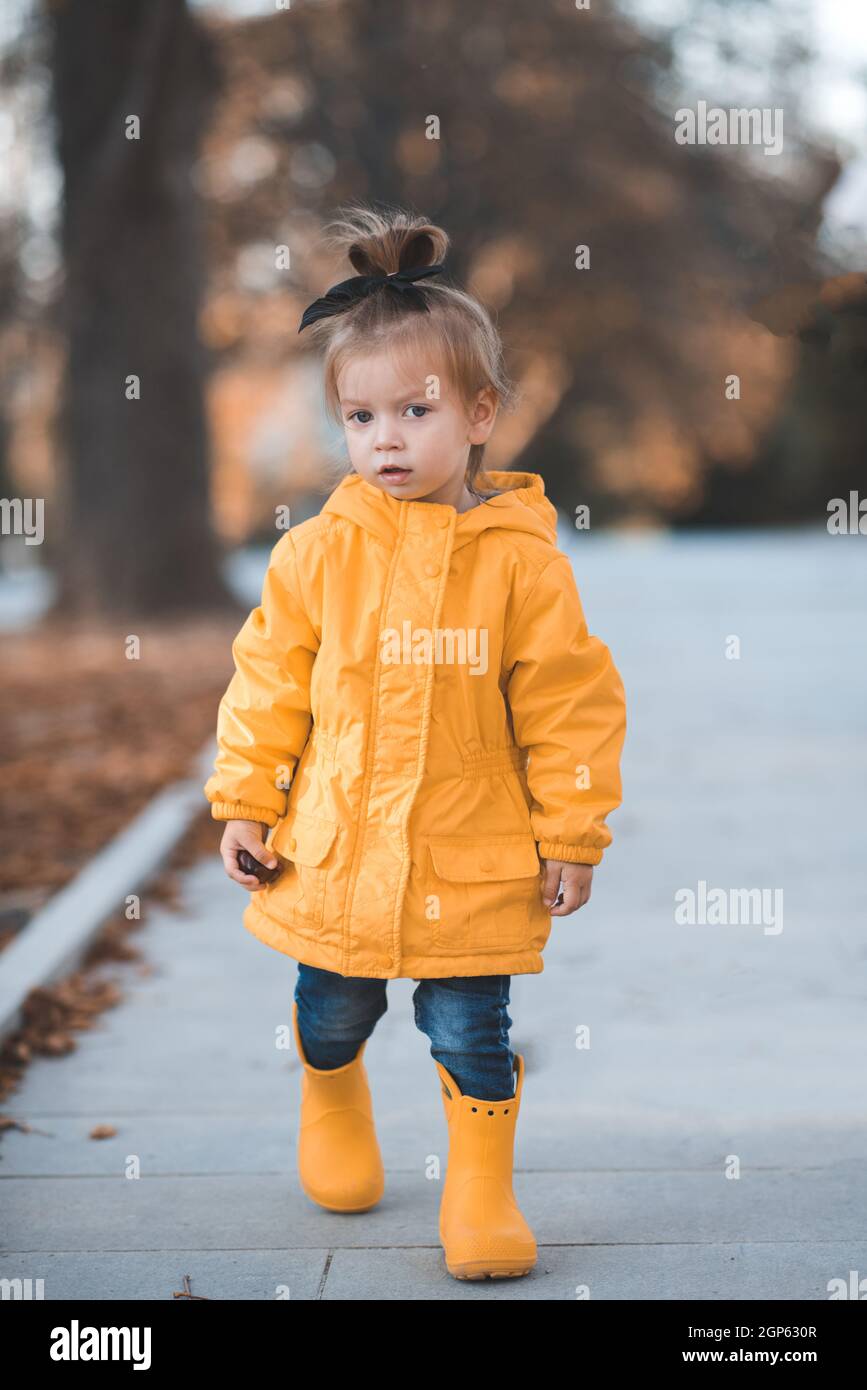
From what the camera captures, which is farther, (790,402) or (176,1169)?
(790,402)

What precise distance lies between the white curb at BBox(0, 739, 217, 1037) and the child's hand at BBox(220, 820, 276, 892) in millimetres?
1268

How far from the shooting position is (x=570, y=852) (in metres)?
2.59

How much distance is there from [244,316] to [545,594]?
2390 cm

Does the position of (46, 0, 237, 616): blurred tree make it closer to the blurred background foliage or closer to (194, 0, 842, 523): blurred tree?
the blurred background foliage

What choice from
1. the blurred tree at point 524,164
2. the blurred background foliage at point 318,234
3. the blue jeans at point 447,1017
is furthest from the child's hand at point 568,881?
the blurred tree at point 524,164

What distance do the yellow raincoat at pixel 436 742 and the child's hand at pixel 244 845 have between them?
0.9 inches

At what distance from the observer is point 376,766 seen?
264 cm

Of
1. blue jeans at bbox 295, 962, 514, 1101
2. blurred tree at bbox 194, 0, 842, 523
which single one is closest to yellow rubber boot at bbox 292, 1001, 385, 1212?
blue jeans at bbox 295, 962, 514, 1101

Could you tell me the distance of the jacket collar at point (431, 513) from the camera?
265 cm

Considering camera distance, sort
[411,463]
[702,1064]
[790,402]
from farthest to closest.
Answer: [790,402] → [702,1064] → [411,463]

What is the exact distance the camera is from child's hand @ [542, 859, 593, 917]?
8.57 ft

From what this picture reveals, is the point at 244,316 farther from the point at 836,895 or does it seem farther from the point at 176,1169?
the point at 176,1169
